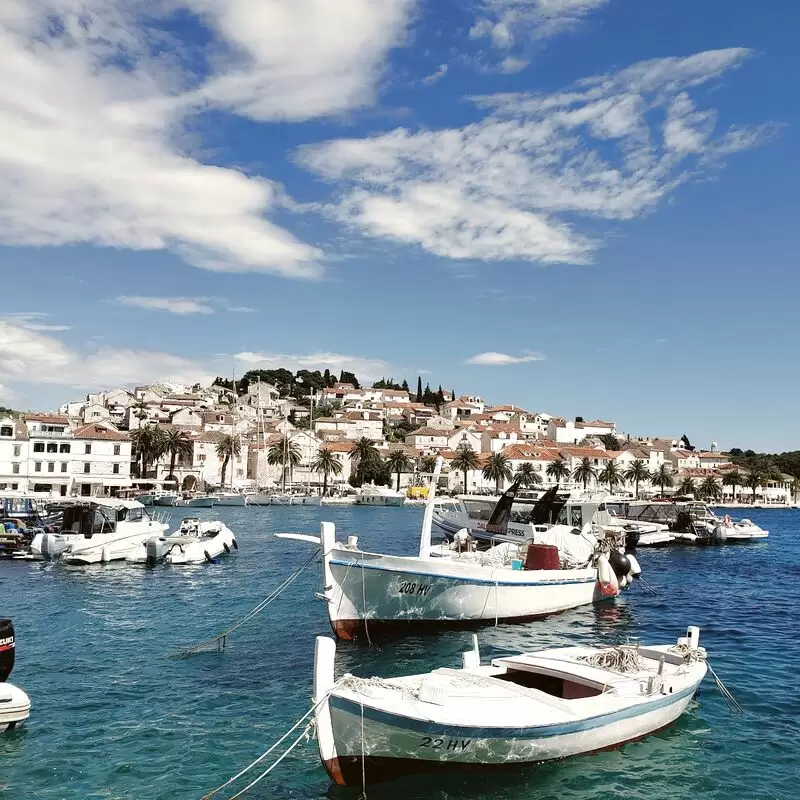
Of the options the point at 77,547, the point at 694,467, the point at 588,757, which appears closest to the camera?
the point at 588,757

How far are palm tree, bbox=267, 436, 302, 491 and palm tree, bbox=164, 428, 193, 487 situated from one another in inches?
586

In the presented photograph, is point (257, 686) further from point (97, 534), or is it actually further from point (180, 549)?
point (97, 534)

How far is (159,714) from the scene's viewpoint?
1583 cm

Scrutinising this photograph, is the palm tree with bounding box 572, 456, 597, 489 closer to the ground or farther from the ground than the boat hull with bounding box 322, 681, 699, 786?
farther from the ground

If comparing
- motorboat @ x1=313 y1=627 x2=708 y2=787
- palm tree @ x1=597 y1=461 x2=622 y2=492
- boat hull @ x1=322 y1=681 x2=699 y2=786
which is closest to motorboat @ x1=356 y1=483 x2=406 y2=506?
palm tree @ x1=597 y1=461 x2=622 y2=492

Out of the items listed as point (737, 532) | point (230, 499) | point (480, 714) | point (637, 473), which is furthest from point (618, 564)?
point (637, 473)

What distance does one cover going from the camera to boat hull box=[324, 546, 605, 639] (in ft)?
72.3

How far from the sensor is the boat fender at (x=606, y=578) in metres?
29.3

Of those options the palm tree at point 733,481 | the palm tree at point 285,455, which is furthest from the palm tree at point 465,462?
the palm tree at point 733,481

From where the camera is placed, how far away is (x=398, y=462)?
139m

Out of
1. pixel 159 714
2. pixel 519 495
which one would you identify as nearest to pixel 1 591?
pixel 159 714

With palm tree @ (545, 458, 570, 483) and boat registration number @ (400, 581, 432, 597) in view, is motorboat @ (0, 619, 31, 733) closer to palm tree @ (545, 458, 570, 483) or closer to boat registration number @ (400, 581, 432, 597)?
boat registration number @ (400, 581, 432, 597)

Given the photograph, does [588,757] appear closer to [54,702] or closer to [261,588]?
[54,702]

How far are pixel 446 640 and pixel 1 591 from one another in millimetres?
20595
